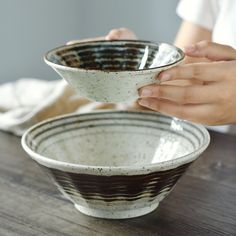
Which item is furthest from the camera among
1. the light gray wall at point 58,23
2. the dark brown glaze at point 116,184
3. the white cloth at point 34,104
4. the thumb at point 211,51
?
the light gray wall at point 58,23

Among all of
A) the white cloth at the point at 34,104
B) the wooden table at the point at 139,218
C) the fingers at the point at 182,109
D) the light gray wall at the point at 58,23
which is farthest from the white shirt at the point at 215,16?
the light gray wall at the point at 58,23

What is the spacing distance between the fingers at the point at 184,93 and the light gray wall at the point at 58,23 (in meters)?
1.52

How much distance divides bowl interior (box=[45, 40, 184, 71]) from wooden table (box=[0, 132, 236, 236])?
21cm

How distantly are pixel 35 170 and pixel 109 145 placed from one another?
141 mm

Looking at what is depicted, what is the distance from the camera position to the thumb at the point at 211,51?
0.85 meters

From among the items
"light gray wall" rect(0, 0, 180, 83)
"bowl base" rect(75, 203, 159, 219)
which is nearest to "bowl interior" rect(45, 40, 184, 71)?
"bowl base" rect(75, 203, 159, 219)

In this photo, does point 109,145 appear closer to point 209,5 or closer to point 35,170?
point 35,170

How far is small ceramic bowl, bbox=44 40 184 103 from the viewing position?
0.74 metres

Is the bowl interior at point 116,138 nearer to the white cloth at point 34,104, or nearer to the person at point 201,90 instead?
the person at point 201,90

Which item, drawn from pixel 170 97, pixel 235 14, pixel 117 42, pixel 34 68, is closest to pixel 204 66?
pixel 170 97

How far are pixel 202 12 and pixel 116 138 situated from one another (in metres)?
0.62

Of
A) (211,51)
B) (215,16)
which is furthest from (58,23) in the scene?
Answer: (211,51)

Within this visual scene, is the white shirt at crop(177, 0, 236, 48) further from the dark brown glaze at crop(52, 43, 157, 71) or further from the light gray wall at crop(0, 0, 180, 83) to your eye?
the light gray wall at crop(0, 0, 180, 83)

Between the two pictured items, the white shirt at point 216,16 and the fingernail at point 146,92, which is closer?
the fingernail at point 146,92
